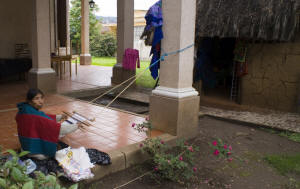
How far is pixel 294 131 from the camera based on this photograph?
548 centimetres

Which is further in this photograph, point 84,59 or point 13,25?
point 84,59

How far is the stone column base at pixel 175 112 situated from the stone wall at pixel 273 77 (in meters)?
3.45

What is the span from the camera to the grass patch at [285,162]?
3.98m

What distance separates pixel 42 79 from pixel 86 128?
3.13 metres

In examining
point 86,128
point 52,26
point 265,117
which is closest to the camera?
point 86,128

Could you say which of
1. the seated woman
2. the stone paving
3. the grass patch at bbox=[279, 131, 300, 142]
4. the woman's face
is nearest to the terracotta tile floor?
the seated woman

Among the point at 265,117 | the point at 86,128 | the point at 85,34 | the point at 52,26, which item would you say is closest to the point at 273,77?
the point at 265,117

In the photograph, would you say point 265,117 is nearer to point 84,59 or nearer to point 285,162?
point 285,162

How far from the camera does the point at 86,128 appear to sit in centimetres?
480

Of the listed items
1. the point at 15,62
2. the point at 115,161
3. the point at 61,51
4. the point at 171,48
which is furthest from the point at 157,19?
the point at 61,51

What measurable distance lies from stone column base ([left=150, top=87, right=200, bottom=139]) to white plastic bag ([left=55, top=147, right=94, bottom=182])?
1.65 meters

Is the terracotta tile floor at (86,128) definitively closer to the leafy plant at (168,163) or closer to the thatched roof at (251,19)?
the leafy plant at (168,163)

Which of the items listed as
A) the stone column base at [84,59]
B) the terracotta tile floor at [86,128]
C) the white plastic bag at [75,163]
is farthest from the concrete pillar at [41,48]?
the stone column base at [84,59]

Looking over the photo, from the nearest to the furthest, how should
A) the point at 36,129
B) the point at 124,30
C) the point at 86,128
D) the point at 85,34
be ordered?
the point at 36,129, the point at 86,128, the point at 124,30, the point at 85,34
